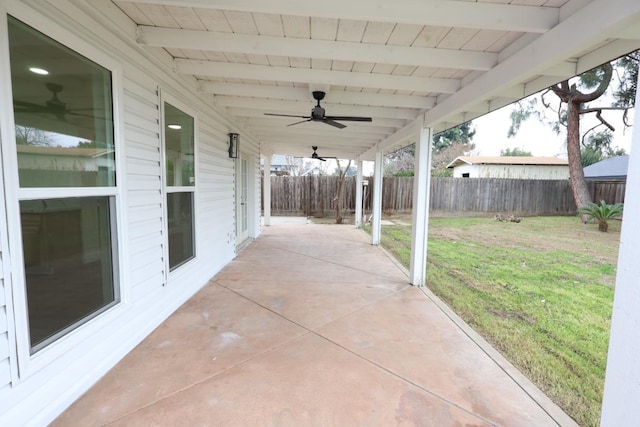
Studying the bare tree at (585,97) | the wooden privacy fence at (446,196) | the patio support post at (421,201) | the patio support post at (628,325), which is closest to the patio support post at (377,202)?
the patio support post at (421,201)

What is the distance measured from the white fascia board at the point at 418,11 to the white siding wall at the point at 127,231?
56 centimetres

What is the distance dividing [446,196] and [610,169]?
8628 millimetres

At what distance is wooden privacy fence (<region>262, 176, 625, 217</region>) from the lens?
1248cm

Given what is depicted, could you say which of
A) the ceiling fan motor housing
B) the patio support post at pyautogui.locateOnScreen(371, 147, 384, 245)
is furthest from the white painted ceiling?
the patio support post at pyautogui.locateOnScreen(371, 147, 384, 245)

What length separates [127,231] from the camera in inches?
91.0

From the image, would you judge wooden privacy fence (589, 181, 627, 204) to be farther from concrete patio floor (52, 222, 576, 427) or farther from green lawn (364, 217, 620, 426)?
concrete patio floor (52, 222, 576, 427)

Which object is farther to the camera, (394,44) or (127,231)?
(394,44)

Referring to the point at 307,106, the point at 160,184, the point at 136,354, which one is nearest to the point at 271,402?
the point at 136,354

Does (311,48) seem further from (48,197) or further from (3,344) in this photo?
(3,344)

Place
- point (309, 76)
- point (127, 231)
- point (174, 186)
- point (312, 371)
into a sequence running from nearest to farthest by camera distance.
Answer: point (312, 371) < point (127, 231) < point (309, 76) < point (174, 186)

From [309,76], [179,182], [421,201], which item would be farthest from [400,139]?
[179,182]

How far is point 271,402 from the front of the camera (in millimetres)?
1842

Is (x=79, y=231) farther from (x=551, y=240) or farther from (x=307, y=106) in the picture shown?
(x=551, y=240)

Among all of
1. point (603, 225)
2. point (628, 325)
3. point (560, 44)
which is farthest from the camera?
point (603, 225)
